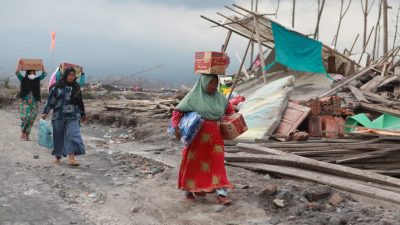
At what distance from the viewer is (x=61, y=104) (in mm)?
8289

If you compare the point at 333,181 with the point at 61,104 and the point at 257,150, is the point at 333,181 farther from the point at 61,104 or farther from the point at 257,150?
the point at 61,104

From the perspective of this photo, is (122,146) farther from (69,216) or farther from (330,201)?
(330,201)

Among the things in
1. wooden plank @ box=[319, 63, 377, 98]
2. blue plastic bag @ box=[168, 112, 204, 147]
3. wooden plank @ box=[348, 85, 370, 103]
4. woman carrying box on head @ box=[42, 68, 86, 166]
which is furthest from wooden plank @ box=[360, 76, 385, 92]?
blue plastic bag @ box=[168, 112, 204, 147]

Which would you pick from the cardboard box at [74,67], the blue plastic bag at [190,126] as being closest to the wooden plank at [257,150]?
the blue plastic bag at [190,126]

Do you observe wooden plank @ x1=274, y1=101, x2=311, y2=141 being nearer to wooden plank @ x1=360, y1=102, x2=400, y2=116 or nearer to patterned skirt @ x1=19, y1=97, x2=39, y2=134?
wooden plank @ x1=360, y1=102, x2=400, y2=116

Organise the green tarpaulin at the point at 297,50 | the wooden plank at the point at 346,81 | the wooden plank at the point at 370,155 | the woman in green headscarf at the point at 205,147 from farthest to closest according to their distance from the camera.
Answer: the green tarpaulin at the point at 297,50 < the wooden plank at the point at 346,81 < the wooden plank at the point at 370,155 < the woman in green headscarf at the point at 205,147

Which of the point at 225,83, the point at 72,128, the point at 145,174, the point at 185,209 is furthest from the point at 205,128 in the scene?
the point at 225,83

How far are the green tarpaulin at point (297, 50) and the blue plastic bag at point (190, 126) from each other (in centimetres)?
859

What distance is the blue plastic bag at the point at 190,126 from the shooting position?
557 centimetres

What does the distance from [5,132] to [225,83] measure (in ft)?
29.2

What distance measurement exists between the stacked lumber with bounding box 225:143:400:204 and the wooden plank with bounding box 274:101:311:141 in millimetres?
1850

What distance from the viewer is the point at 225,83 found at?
1894 centimetres

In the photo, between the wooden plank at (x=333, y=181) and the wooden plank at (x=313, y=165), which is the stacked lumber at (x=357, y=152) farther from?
the wooden plank at (x=333, y=181)

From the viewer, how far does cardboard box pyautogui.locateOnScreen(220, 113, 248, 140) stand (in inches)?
226
